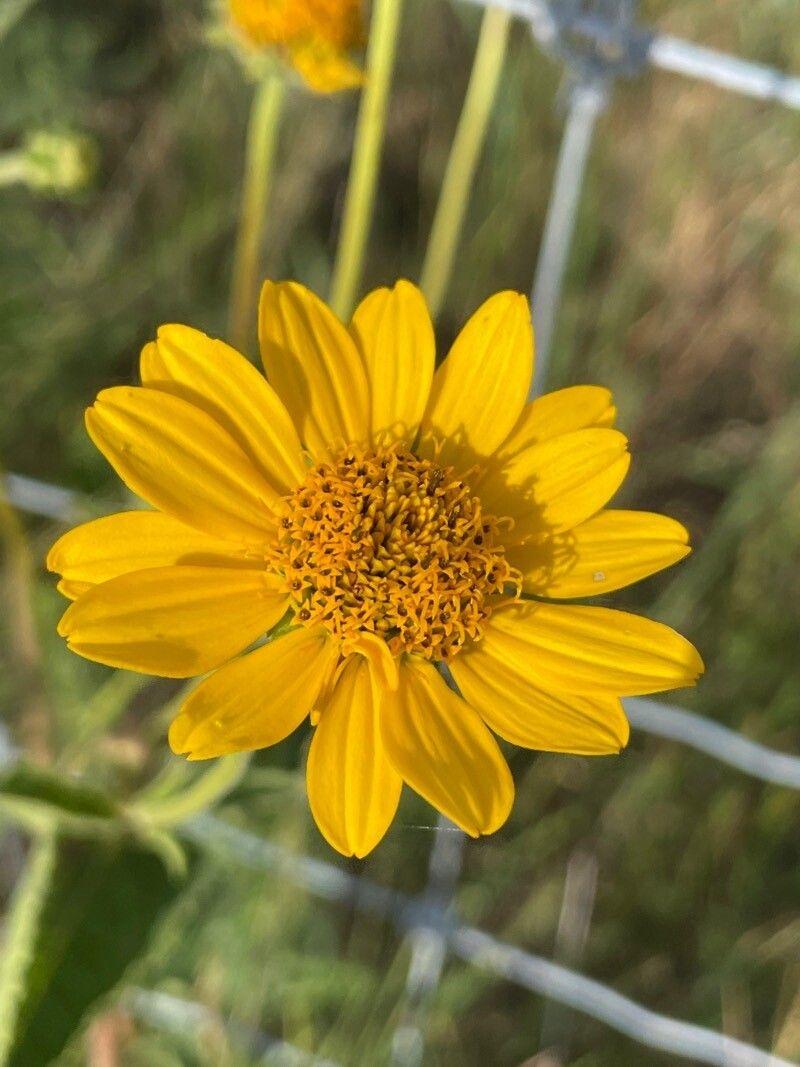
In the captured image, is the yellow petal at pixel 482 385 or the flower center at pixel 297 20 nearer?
the yellow petal at pixel 482 385

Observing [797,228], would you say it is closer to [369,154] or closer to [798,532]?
[798,532]

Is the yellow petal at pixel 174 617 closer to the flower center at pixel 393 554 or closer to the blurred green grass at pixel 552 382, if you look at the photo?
the flower center at pixel 393 554

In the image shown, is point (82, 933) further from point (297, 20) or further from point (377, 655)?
point (297, 20)

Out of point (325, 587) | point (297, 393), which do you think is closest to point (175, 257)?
point (297, 393)

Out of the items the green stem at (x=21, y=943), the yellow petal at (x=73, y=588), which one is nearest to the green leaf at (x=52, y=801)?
the green stem at (x=21, y=943)

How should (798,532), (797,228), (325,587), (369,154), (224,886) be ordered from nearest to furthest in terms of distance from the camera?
1. (325,587)
2. (369,154)
3. (224,886)
4. (798,532)
5. (797,228)

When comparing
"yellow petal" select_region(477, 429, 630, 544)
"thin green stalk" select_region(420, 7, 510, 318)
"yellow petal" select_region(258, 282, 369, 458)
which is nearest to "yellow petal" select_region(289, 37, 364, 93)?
"thin green stalk" select_region(420, 7, 510, 318)
